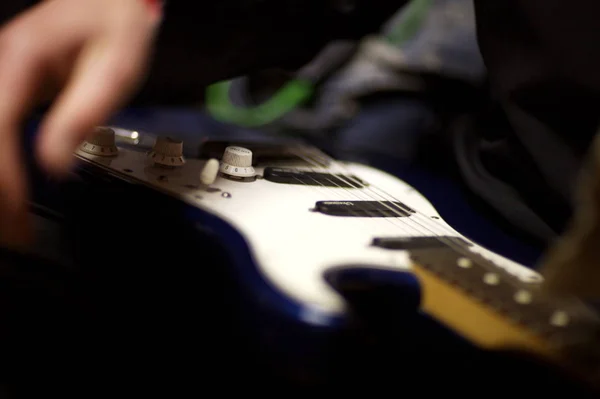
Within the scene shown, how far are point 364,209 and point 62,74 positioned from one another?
0.92 ft

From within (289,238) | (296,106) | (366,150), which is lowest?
(289,238)

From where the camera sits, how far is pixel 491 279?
0.37 metres

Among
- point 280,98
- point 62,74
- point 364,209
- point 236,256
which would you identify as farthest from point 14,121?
point 280,98

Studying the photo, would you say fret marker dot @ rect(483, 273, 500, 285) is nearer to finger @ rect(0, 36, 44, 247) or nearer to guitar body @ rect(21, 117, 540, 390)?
guitar body @ rect(21, 117, 540, 390)

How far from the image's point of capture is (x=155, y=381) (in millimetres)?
460

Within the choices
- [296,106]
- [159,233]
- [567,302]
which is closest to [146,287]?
[159,233]

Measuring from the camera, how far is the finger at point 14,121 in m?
0.32

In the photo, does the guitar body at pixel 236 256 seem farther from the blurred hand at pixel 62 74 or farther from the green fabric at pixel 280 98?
the green fabric at pixel 280 98

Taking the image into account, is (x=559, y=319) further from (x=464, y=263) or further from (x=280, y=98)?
(x=280, y=98)

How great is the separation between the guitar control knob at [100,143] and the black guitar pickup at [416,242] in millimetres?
301

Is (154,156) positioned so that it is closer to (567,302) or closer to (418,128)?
(567,302)

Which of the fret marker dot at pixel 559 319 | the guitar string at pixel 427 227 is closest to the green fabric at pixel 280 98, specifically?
the guitar string at pixel 427 227

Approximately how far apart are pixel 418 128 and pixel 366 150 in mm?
117

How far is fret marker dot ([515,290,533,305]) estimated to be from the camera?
35 cm
